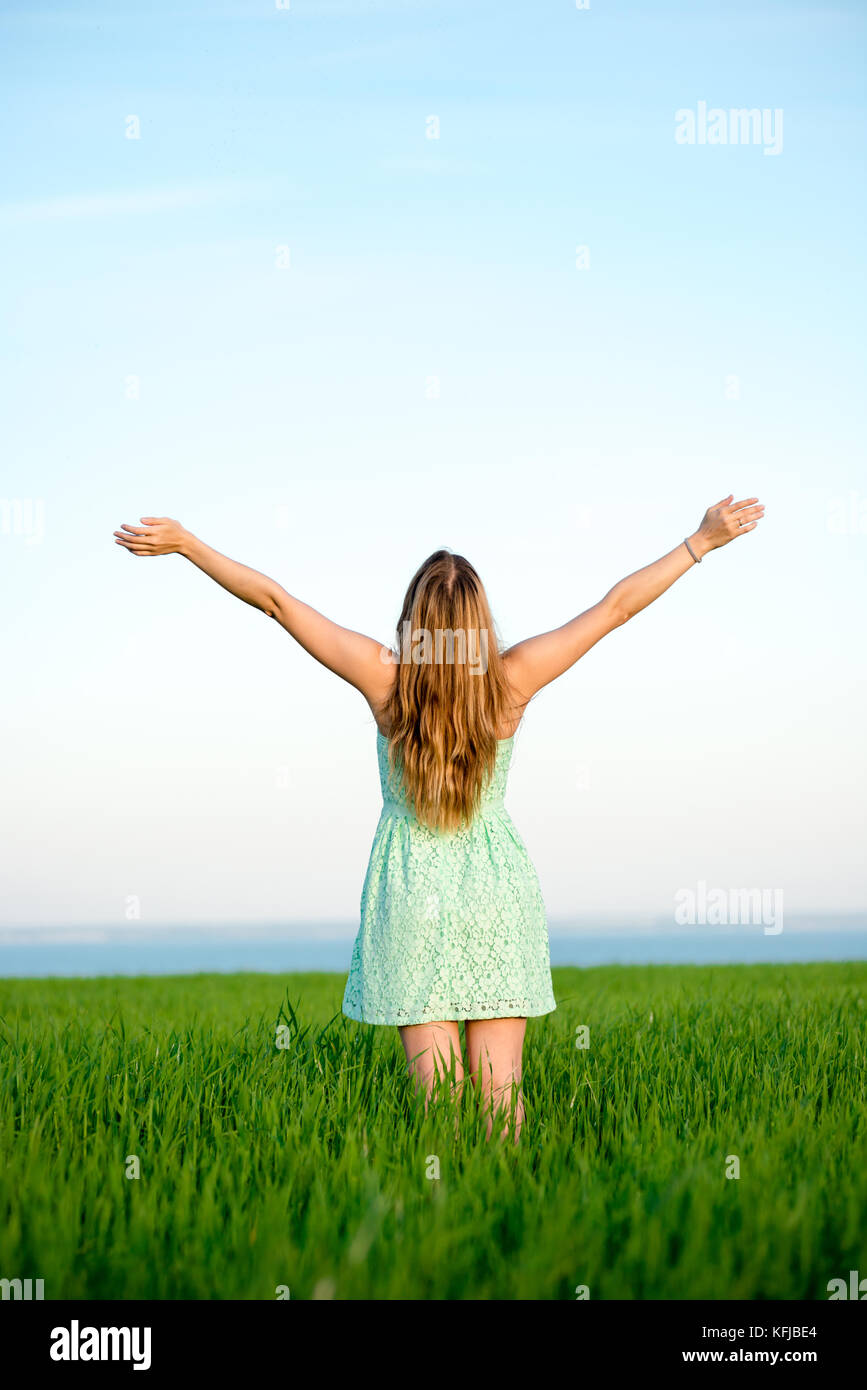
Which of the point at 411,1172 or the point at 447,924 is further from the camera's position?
the point at 447,924

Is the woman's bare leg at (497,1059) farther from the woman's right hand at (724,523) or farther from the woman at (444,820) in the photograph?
the woman's right hand at (724,523)

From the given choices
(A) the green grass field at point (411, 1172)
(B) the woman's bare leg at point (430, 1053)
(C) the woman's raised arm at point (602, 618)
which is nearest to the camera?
(A) the green grass field at point (411, 1172)

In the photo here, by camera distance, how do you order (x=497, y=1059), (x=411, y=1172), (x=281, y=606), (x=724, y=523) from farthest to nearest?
1. (x=724, y=523)
2. (x=497, y=1059)
3. (x=281, y=606)
4. (x=411, y=1172)

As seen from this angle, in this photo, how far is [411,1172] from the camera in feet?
12.8

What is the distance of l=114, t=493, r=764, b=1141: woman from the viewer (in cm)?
452

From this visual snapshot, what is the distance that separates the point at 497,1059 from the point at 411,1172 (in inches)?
31.6

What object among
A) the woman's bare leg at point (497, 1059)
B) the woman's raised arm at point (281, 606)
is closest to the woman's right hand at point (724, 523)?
the woman's raised arm at point (281, 606)

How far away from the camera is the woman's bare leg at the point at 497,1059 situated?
14.8 ft

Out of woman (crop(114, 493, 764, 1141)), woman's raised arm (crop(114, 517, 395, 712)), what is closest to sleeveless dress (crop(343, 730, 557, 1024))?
woman (crop(114, 493, 764, 1141))

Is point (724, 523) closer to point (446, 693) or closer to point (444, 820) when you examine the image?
point (446, 693)

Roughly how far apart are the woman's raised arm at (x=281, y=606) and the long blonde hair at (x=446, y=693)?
0.12 meters

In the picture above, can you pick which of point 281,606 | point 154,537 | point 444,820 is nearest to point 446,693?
point 444,820

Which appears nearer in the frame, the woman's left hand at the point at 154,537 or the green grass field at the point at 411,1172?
the green grass field at the point at 411,1172
